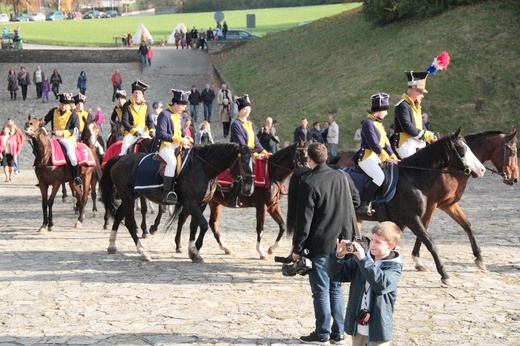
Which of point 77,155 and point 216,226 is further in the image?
point 77,155

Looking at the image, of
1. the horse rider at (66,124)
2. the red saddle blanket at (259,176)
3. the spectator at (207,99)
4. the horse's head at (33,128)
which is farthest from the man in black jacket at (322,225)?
the spectator at (207,99)

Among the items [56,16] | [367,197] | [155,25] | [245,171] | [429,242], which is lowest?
[429,242]

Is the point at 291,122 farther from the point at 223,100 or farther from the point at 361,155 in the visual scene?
the point at 361,155

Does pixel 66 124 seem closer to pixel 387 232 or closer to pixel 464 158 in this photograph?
pixel 464 158

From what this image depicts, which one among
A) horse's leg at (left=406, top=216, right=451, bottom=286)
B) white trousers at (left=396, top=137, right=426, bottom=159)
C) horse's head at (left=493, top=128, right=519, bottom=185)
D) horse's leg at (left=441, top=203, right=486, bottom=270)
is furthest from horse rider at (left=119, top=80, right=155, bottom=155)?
horse's head at (left=493, top=128, right=519, bottom=185)

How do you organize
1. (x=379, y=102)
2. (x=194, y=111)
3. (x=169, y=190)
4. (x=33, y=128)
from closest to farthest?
(x=379, y=102) → (x=169, y=190) → (x=33, y=128) → (x=194, y=111)

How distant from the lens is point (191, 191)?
15.5 metres

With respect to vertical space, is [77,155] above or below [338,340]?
above

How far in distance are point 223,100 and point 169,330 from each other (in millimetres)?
27512

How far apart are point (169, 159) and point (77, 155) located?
481 cm

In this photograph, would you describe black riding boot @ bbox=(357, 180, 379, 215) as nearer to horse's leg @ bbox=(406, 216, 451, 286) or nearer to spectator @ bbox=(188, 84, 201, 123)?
horse's leg @ bbox=(406, 216, 451, 286)

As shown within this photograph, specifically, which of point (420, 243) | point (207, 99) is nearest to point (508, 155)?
point (420, 243)

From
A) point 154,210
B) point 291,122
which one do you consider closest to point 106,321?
point 154,210

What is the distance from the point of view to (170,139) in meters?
16.0
